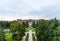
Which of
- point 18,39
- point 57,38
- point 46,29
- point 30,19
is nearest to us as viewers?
point 57,38

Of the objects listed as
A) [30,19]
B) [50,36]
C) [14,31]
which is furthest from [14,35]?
[30,19]

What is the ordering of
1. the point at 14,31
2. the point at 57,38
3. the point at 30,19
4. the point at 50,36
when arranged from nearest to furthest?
the point at 57,38, the point at 50,36, the point at 14,31, the point at 30,19

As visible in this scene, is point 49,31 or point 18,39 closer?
point 49,31

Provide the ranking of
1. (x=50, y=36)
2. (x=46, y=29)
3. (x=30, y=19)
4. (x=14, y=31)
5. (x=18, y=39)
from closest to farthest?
1. (x=50, y=36)
2. (x=46, y=29)
3. (x=18, y=39)
4. (x=14, y=31)
5. (x=30, y=19)

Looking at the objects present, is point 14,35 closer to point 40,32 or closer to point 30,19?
point 40,32

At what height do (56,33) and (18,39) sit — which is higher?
(56,33)

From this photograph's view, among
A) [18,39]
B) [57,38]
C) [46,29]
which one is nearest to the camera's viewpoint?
[57,38]

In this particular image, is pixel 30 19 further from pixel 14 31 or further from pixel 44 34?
pixel 44 34

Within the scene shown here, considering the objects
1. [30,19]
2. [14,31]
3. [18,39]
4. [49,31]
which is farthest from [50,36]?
[30,19]

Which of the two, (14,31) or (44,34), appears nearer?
(44,34)
